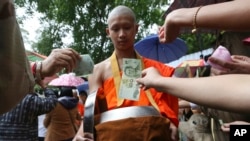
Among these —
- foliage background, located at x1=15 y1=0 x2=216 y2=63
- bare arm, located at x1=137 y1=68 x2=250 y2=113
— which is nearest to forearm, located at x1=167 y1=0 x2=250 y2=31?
bare arm, located at x1=137 y1=68 x2=250 y2=113

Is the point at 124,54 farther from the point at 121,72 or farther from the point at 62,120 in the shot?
the point at 62,120

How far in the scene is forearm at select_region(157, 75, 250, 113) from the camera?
120 cm

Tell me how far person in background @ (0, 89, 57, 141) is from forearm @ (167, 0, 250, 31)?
2.47m

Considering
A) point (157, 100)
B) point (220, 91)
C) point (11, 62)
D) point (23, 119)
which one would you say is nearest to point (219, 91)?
point (220, 91)

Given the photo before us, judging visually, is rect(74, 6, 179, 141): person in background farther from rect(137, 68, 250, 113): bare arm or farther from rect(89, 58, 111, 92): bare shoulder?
rect(137, 68, 250, 113): bare arm

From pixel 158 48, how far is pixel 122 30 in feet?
6.77

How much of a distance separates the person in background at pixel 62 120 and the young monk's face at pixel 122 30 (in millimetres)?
2520

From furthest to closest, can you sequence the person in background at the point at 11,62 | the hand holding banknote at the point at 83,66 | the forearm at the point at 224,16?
1. the hand holding banknote at the point at 83,66
2. the forearm at the point at 224,16
3. the person in background at the point at 11,62

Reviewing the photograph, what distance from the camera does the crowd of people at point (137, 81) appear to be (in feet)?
3.60

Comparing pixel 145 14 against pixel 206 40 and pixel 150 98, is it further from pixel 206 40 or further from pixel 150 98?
pixel 150 98

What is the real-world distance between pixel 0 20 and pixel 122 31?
184cm

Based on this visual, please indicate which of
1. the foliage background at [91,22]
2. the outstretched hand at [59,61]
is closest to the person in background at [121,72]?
the outstretched hand at [59,61]

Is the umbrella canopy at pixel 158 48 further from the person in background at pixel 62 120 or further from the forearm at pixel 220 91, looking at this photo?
the forearm at pixel 220 91

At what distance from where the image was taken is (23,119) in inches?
148
